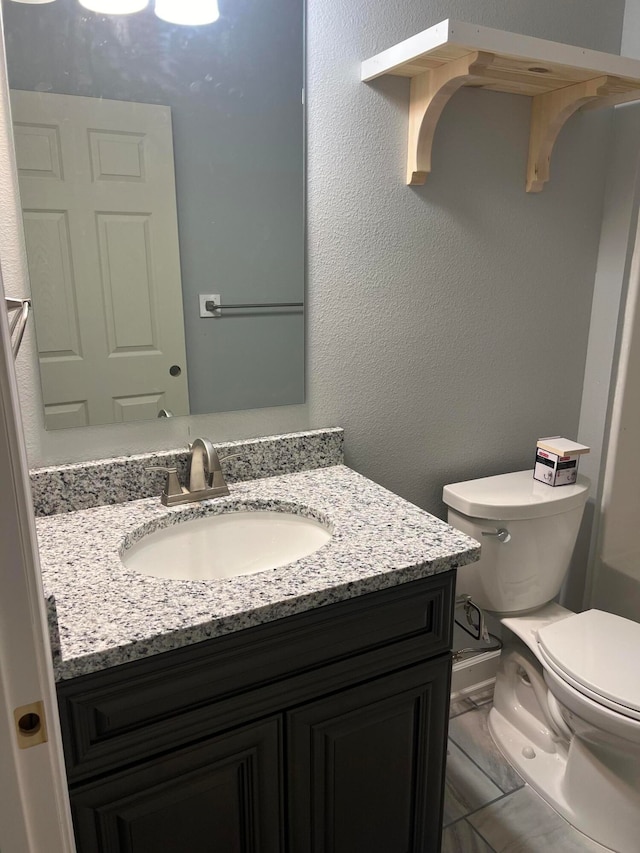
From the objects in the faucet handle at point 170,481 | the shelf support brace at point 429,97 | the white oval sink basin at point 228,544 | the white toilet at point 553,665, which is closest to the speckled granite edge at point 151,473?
the faucet handle at point 170,481

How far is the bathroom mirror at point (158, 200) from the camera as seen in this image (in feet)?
3.90

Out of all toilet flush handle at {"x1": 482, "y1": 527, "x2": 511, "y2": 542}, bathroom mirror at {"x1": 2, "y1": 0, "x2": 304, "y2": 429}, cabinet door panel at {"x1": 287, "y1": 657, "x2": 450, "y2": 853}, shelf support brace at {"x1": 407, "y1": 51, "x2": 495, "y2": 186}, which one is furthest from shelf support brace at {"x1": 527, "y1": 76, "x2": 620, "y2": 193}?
cabinet door panel at {"x1": 287, "y1": 657, "x2": 450, "y2": 853}

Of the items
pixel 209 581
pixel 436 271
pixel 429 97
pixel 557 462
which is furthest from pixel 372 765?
pixel 429 97

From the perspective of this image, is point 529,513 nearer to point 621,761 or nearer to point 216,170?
point 621,761

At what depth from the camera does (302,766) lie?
112 cm

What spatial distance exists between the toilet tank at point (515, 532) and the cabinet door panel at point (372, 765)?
0.54 m

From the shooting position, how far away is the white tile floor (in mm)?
1564

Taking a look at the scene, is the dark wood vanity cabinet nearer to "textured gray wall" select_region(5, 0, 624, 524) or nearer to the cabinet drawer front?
the cabinet drawer front

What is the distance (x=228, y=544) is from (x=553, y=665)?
86 cm

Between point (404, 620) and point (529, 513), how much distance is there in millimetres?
658

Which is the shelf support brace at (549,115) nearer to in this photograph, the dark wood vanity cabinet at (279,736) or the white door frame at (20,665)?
the dark wood vanity cabinet at (279,736)

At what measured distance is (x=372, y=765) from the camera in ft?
3.97

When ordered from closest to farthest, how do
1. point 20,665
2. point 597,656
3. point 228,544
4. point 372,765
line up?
point 20,665 → point 372,765 → point 228,544 → point 597,656

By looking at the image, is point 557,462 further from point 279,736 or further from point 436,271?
point 279,736
